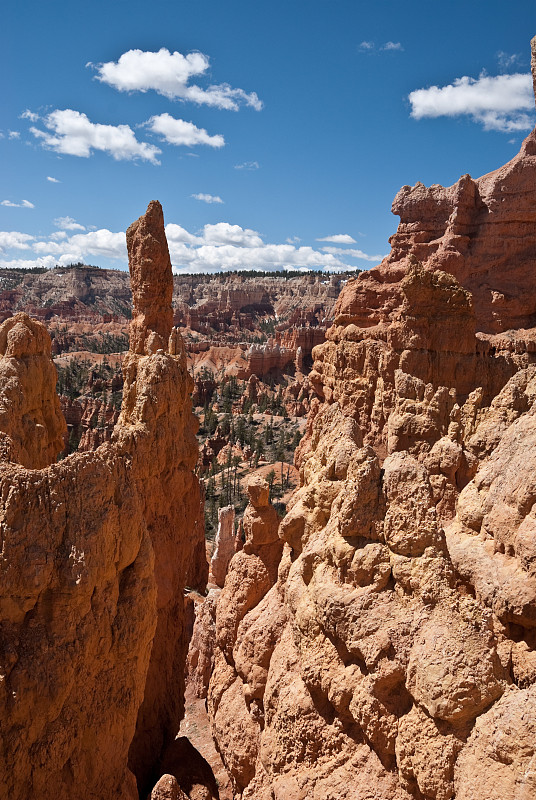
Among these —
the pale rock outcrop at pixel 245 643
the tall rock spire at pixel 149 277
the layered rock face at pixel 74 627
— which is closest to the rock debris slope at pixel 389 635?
the pale rock outcrop at pixel 245 643

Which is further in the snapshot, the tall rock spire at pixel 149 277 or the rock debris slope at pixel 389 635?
the tall rock spire at pixel 149 277

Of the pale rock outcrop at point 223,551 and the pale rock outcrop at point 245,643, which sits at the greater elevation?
the pale rock outcrop at point 245,643

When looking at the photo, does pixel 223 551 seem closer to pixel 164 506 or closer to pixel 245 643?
pixel 164 506

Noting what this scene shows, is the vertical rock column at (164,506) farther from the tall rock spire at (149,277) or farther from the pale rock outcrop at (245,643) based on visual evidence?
the tall rock spire at (149,277)

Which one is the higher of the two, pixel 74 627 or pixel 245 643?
pixel 74 627

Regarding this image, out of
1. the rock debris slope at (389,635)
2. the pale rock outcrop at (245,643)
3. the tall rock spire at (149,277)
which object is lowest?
the pale rock outcrop at (245,643)

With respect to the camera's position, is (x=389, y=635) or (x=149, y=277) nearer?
(x=389, y=635)

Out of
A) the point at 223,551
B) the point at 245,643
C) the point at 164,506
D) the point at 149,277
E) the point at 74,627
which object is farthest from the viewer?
the point at 223,551

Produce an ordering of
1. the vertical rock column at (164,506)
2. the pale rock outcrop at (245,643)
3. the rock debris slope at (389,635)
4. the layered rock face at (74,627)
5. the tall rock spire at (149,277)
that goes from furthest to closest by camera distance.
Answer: the tall rock spire at (149,277) → the vertical rock column at (164,506) → the pale rock outcrop at (245,643) → the layered rock face at (74,627) → the rock debris slope at (389,635)

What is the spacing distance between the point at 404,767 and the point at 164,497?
666 cm

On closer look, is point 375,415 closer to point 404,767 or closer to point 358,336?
point 358,336

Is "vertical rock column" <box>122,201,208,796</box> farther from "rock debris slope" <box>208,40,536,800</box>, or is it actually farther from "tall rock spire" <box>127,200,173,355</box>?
"tall rock spire" <box>127,200,173,355</box>

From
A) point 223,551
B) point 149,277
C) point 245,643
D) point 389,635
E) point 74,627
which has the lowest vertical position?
point 223,551

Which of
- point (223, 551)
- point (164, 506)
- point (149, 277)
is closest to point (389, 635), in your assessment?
point (164, 506)
